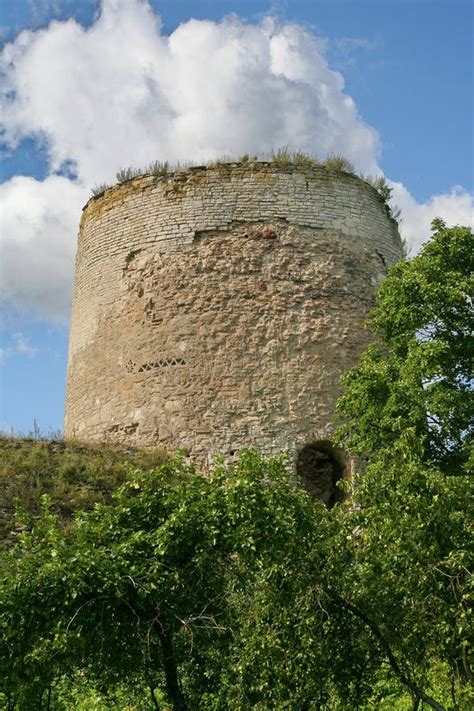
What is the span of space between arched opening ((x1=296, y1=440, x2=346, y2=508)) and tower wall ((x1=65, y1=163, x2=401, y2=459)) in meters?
0.49

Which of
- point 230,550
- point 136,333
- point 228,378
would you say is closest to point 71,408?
point 136,333

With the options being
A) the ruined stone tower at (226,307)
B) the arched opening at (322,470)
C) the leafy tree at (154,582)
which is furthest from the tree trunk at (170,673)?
the arched opening at (322,470)

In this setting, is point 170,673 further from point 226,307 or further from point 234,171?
point 234,171

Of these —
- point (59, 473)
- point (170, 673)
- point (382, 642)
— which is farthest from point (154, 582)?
point (59, 473)

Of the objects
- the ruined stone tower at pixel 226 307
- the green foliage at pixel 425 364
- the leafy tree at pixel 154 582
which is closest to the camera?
the leafy tree at pixel 154 582

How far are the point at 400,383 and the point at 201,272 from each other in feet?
15.2

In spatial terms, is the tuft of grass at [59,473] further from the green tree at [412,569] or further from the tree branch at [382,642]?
the tree branch at [382,642]

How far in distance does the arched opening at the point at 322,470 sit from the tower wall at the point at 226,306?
1.61 feet

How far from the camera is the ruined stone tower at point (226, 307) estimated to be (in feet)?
39.8

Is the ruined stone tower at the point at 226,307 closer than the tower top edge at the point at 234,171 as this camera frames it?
Yes

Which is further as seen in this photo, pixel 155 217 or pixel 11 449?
pixel 155 217

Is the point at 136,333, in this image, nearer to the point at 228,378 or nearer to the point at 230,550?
the point at 228,378

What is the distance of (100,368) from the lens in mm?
13250

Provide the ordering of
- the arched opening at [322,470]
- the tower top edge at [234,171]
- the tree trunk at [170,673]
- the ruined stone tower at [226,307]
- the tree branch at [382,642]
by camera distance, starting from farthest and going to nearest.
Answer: the tower top edge at [234,171] < the arched opening at [322,470] < the ruined stone tower at [226,307] < the tree trunk at [170,673] < the tree branch at [382,642]
